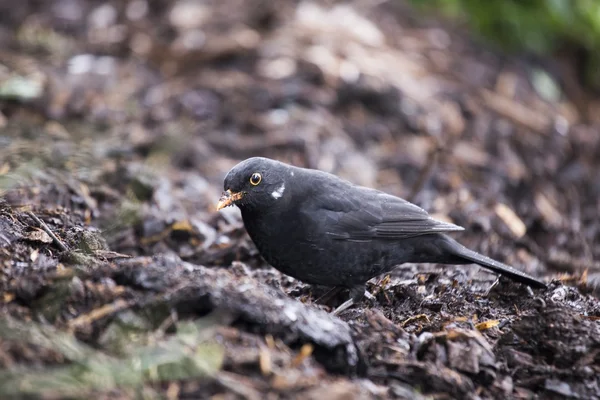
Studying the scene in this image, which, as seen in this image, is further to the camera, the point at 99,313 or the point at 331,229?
the point at 331,229

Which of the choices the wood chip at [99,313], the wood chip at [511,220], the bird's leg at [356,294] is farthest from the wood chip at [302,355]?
the wood chip at [511,220]

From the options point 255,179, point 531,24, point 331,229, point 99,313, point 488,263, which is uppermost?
point 531,24

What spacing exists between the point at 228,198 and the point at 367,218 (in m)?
0.93

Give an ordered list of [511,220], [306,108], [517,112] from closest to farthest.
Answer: [511,220] → [306,108] → [517,112]

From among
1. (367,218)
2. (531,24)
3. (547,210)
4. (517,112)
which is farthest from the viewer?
(531,24)

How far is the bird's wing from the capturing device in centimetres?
487

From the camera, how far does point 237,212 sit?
20.2 ft

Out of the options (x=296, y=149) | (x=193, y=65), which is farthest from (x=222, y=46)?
(x=296, y=149)

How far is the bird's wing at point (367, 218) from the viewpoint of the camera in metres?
4.87

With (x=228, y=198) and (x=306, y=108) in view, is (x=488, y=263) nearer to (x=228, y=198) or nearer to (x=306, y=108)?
(x=228, y=198)

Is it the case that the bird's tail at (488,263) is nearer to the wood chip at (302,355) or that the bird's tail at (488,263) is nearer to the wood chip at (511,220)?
the wood chip at (511,220)

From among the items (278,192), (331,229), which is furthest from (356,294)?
(278,192)

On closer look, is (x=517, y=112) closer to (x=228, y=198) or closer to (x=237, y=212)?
(x=237, y=212)

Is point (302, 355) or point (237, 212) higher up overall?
point (302, 355)
